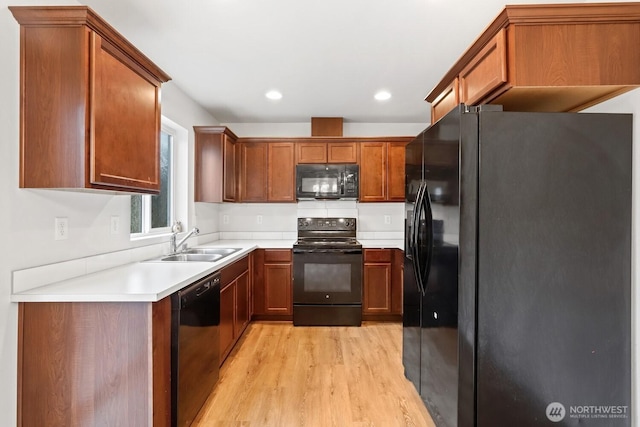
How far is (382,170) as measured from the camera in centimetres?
402

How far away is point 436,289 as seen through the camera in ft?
5.81

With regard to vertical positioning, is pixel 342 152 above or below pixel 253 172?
above

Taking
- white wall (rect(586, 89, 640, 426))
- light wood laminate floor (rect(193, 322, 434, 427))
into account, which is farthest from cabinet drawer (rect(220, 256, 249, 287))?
white wall (rect(586, 89, 640, 426))

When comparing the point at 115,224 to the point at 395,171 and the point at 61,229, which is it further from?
the point at 395,171

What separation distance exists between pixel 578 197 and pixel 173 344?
201 cm

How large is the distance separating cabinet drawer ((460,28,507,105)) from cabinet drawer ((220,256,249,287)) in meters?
2.03

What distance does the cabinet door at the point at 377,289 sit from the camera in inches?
147

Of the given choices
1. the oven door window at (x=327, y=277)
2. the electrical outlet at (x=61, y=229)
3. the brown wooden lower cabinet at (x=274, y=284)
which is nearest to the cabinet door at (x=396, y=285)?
the oven door window at (x=327, y=277)

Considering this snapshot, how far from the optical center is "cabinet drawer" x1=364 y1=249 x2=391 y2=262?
146 inches

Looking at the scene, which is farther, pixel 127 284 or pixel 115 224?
pixel 115 224

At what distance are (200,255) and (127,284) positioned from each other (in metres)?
1.22

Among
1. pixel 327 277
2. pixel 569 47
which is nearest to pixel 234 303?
pixel 327 277

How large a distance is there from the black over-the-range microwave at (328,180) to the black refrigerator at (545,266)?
2.46m

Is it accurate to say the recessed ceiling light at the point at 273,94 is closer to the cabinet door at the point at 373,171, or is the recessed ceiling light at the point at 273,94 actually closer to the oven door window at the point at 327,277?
the cabinet door at the point at 373,171
